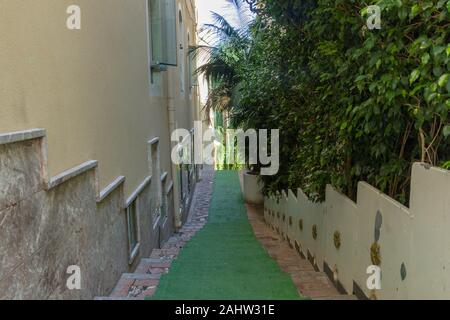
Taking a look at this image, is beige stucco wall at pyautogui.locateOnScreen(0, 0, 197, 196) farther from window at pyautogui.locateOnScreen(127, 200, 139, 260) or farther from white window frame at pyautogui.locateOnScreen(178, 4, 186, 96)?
white window frame at pyautogui.locateOnScreen(178, 4, 186, 96)

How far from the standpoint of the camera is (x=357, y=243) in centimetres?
339

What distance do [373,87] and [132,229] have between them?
147 inches

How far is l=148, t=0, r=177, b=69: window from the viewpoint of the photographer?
7156 millimetres

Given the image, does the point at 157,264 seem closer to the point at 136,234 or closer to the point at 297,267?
the point at 136,234

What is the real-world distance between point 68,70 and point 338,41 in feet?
6.63

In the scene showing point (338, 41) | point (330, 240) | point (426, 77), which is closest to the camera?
point (426, 77)

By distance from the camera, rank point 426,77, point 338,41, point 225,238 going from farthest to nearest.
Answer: point 225,238 → point 338,41 → point 426,77

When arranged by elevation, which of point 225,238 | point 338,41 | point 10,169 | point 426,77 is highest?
point 338,41

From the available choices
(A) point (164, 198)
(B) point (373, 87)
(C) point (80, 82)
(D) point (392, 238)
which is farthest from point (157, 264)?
(B) point (373, 87)

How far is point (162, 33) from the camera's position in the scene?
7.48 m

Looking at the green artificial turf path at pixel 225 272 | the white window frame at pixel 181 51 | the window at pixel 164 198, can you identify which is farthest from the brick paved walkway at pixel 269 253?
the white window frame at pixel 181 51

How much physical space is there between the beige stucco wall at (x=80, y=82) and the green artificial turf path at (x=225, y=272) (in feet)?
3.85

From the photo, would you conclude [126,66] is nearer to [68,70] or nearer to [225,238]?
[68,70]
